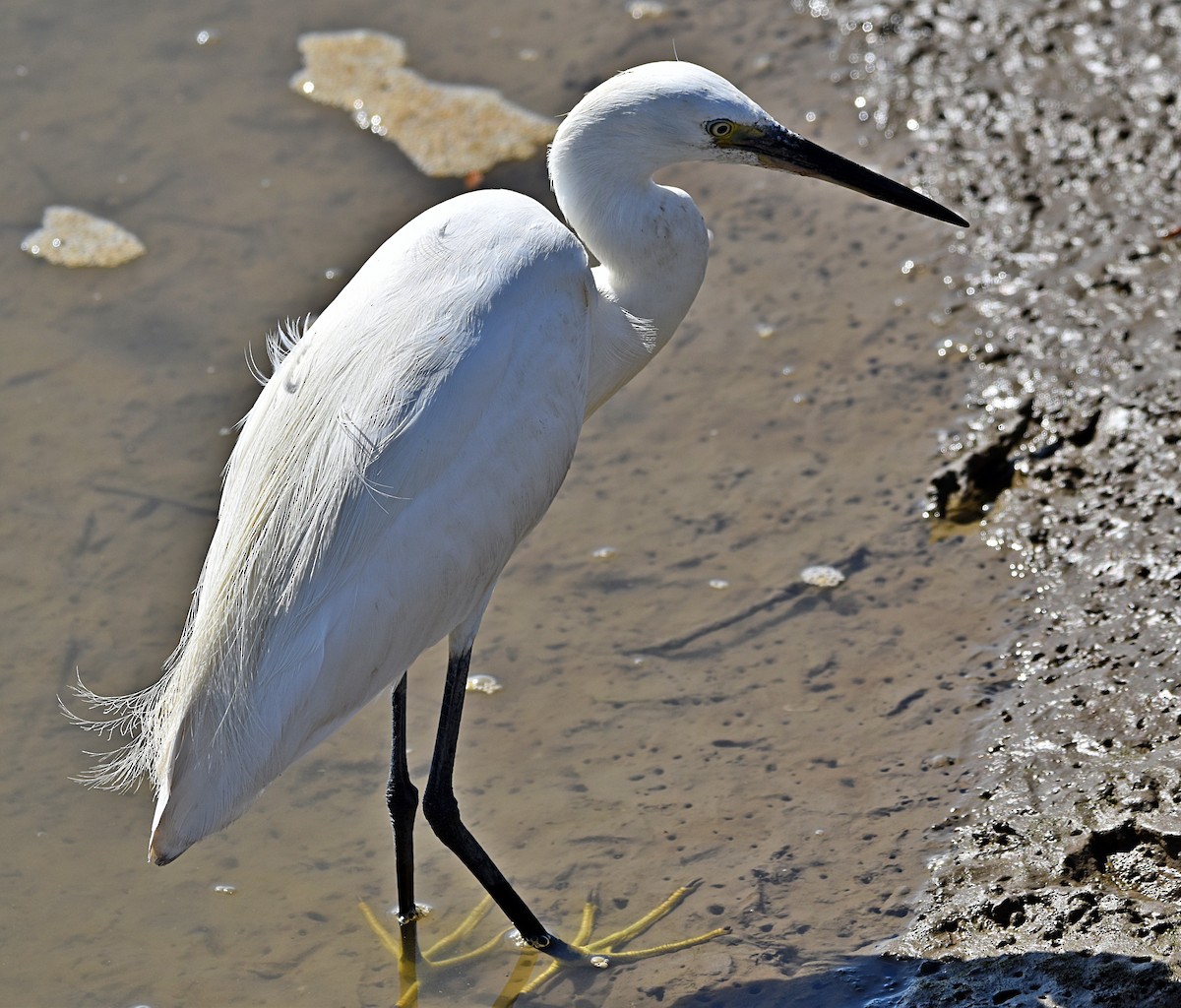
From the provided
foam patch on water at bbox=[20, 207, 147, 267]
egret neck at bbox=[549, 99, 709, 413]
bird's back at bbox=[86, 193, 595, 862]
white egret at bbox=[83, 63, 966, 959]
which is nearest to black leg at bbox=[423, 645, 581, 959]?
white egret at bbox=[83, 63, 966, 959]

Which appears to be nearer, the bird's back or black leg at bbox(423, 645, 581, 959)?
the bird's back

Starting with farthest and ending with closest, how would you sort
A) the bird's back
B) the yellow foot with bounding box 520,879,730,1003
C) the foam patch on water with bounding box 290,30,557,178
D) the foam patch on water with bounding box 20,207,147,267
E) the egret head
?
the foam patch on water with bounding box 290,30,557,178, the foam patch on water with bounding box 20,207,147,267, the yellow foot with bounding box 520,879,730,1003, the egret head, the bird's back

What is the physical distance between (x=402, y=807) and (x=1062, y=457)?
6.33ft

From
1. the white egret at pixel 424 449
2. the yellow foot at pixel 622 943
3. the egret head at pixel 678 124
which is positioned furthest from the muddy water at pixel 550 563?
the egret head at pixel 678 124

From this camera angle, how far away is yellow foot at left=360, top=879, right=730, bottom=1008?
3.08 meters

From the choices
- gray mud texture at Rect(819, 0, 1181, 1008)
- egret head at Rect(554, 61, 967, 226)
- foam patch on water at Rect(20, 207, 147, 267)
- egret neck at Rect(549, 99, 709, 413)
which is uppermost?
egret head at Rect(554, 61, 967, 226)

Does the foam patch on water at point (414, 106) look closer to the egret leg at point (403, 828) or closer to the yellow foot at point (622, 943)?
the egret leg at point (403, 828)

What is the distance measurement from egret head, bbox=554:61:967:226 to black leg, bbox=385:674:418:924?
122 cm

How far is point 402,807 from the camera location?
314 centimetres

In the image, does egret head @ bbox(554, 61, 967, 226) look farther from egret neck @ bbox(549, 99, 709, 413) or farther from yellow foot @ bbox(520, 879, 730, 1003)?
yellow foot @ bbox(520, 879, 730, 1003)

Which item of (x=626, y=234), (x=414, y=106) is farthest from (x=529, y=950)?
(x=414, y=106)

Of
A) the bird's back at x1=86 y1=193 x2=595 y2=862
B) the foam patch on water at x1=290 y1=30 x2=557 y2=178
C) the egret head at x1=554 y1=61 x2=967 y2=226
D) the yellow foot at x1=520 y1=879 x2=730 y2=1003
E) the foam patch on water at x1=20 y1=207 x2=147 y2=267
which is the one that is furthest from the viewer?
the foam patch on water at x1=290 y1=30 x2=557 y2=178

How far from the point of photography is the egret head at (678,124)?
2.92 metres

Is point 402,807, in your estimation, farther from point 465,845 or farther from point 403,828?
point 465,845
